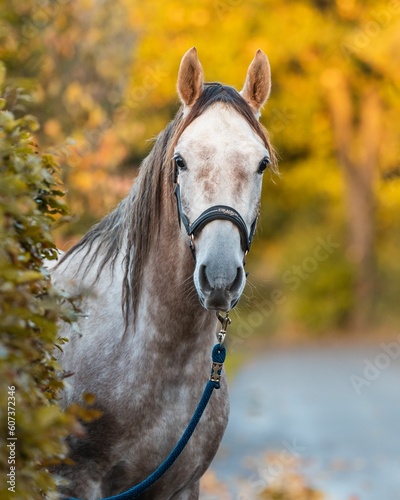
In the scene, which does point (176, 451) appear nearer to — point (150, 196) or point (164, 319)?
point (164, 319)

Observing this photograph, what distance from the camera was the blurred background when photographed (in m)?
10.4

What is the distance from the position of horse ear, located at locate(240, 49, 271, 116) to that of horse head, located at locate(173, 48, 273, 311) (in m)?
0.11

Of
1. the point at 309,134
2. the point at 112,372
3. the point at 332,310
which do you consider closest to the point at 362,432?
the point at 112,372

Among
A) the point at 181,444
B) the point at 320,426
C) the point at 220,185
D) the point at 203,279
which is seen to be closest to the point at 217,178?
the point at 220,185

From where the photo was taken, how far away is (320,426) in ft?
37.2

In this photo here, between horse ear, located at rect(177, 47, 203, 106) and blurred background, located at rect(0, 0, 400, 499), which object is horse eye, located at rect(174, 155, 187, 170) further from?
blurred background, located at rect(0, 0, 400, 499)

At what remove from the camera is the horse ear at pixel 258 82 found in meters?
4.12

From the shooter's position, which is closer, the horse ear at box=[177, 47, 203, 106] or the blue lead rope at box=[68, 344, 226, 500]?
the blue lead rope at box=[68, 344, 226, 500]

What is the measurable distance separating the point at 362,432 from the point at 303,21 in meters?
12.4

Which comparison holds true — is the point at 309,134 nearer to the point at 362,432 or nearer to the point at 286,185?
the point at 286,185

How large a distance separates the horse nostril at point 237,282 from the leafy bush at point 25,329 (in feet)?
2.17

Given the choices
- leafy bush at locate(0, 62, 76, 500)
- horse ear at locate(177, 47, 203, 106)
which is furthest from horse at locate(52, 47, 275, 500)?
leafy bush at locate(0, 62, 76, 500)

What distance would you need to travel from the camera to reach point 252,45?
21078mm

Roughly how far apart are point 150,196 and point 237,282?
0.81 m
